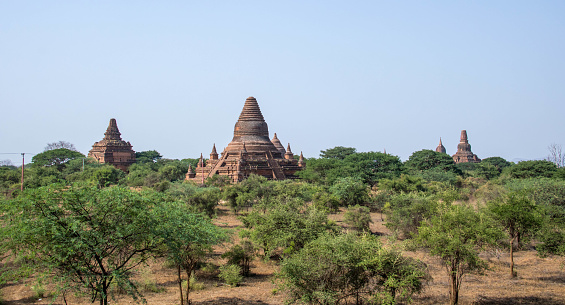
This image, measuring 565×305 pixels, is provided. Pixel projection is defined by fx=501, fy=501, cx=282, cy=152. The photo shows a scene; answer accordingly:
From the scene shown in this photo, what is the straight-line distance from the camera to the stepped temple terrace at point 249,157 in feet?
174

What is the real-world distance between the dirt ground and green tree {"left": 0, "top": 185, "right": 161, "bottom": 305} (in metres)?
3.75

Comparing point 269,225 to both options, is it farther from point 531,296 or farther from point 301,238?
point 531,296

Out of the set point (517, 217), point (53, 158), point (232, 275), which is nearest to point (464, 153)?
point (53, 158)

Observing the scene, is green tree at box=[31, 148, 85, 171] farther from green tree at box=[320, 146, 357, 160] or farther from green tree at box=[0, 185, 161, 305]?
green tree at box=[0, 185, 161, 305]

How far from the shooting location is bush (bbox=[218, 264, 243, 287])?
64.1 feet

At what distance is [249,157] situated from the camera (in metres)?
55.3

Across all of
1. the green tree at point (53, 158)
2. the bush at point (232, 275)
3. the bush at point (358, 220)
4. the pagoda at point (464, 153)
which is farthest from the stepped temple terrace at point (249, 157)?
the pagoda at point (464, 153)

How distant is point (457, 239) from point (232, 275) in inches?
338

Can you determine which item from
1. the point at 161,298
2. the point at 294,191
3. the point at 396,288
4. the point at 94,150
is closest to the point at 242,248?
the point at 161,298

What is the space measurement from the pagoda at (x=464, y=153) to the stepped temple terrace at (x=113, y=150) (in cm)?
6688

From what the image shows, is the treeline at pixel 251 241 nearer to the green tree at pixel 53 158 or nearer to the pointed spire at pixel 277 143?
the pointed spire at pixel 277 143

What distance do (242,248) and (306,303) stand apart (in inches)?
296

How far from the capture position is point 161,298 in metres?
17.8

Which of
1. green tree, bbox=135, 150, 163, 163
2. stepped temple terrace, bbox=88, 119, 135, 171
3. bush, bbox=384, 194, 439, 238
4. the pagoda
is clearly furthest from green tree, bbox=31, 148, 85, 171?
the pagoda
